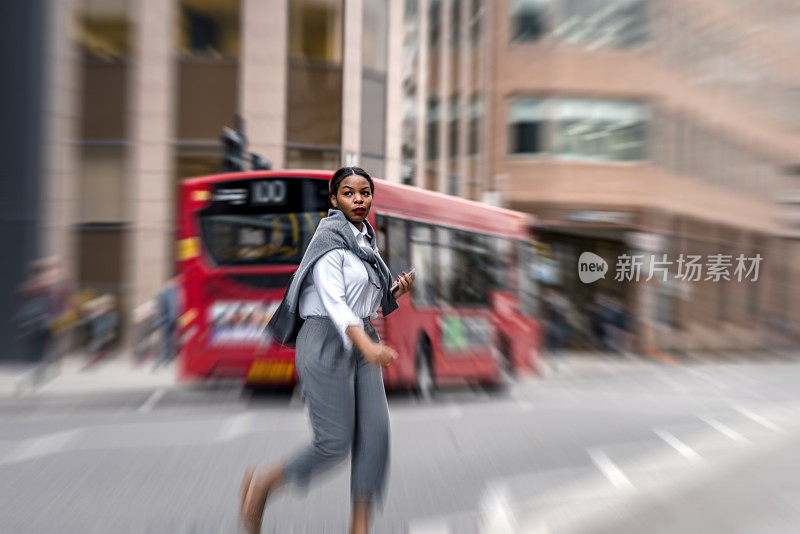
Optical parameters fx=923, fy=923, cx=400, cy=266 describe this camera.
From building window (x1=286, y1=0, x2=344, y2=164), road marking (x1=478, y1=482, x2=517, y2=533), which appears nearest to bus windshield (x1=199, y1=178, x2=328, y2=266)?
road marking (x1=478, y1=482, x2=517, y2=533)

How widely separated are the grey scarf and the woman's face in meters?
0.04

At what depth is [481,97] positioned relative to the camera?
23.5 meters

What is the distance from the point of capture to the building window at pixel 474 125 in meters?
23.7

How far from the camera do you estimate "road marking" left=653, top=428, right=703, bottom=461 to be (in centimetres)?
686

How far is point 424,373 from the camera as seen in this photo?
1027cm

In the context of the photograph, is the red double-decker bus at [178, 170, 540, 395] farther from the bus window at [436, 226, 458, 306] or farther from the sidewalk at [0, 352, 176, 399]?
the sidewalk at [0, 352, 176, 399]

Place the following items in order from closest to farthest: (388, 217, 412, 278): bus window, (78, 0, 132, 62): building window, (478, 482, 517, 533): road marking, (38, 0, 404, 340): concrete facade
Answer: (478, 482, 517, 533): road marking, (388, 217, 412, 278): bus window, (38, 0, 404, 340): concrete facade, (78, 0, 132, 62): building window

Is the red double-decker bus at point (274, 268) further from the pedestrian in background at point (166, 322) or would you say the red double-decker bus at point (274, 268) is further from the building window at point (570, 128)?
the building window at point (570, 128)

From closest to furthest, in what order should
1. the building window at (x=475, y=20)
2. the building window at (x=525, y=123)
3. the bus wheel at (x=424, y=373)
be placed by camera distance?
the bus wheel at (x=424, y=373) < the building window at (x=525, y=123) < the building window at (x=475, y=20)

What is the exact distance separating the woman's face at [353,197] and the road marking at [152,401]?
20.1 ft

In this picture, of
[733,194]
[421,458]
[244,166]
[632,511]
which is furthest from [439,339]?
[733,194]

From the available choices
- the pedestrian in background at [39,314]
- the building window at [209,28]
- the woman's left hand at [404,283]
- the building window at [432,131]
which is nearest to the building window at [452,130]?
the building window at [432,131]

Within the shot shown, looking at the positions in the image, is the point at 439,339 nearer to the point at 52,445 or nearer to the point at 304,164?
the point at 52,445

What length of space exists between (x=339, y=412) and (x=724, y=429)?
5905mm
